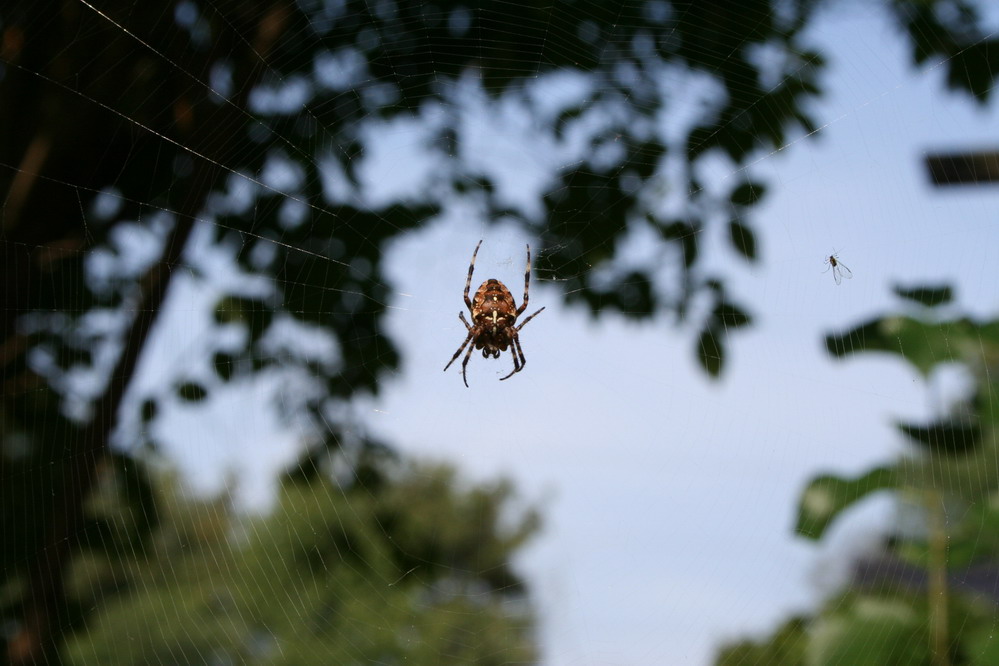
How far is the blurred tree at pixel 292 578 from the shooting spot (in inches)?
207

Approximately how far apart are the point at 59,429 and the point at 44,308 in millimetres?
834

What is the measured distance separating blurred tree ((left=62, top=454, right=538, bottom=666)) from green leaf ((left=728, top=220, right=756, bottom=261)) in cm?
333

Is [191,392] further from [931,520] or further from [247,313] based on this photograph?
[931,520]

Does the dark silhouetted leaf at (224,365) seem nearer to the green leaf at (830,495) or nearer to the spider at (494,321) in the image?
the spider at (494,321)

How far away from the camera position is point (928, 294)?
93.0 inches

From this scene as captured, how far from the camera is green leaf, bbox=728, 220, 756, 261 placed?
5.93 m

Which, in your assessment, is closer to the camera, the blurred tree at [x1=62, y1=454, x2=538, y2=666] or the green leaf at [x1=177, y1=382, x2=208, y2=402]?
the blurred tree at [x1=62, y1=454, x2=538, y2=666]

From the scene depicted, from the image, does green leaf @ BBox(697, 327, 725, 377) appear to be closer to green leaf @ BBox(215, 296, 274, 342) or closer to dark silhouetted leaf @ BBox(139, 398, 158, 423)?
green leaf @ BBox(215, 296, 274, 342)

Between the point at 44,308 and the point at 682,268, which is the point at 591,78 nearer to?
the point at 682,268

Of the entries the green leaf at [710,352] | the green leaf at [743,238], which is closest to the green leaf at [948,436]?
the green leaf at [710,352]

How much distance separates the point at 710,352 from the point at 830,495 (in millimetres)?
3972

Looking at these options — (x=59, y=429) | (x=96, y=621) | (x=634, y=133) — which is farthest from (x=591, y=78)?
(x=96, y=621)

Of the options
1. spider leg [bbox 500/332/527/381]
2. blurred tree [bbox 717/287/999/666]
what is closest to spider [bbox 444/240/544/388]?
spider leg [bbox 500/332/527/381]

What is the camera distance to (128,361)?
4980mm
